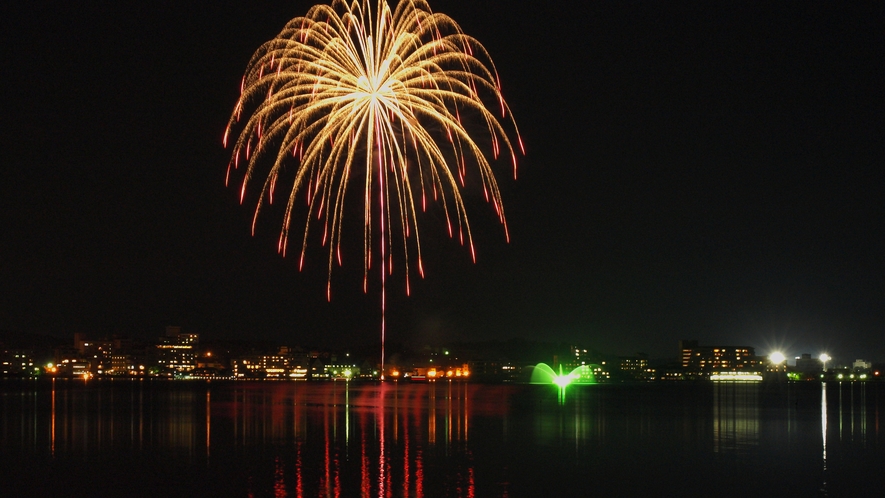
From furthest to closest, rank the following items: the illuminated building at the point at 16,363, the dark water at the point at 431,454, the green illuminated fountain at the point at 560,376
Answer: the illuminated building at the point at 16,363 → the green illuminated fountain at the point at 560,376 → the dark water at the point at 431,454

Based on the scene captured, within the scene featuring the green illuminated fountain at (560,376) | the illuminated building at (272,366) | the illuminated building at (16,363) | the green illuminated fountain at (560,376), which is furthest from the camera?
the illuminated building at (272,366)

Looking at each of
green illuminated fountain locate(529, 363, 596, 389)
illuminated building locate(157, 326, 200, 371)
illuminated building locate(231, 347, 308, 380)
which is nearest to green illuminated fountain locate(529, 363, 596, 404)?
green illuminated fountain locate(529, 363, 596, 389)

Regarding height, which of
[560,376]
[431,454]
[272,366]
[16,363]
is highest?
[431,454]

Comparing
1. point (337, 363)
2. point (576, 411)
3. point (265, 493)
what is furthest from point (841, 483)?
point (337, 363)

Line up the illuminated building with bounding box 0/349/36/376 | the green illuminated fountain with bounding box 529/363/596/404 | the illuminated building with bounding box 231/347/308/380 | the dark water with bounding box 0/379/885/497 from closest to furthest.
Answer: the dark water with bounding box 0/379/885/497 < the green illuminated fountain with bounding box 529/363/596/404 < the illuminated building with bounding box 0/349/36/376 < the illuminated building with bounding box 231/347/308/380

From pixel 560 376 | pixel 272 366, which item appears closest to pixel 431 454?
pixel 560 376

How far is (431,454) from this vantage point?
3039 cm

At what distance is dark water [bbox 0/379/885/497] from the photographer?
23.9 m

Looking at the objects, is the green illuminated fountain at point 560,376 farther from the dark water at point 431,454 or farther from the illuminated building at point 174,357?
the dark water at point 431,454

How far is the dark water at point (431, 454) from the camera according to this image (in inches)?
942

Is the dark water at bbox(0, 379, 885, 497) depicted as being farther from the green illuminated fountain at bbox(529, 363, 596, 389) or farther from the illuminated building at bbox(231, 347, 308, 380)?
the illuminated building at bbox(231, 347, 308, 380)

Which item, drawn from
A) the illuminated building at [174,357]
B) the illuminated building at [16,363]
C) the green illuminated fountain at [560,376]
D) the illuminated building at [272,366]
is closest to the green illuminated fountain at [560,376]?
the green illuminated fountain at [560,376]

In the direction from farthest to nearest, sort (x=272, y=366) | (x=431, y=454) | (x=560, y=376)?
(x=272, y=366) → (x=560, y=376) → (x=431, y=454)

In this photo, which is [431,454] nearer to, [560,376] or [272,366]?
[560,376]
